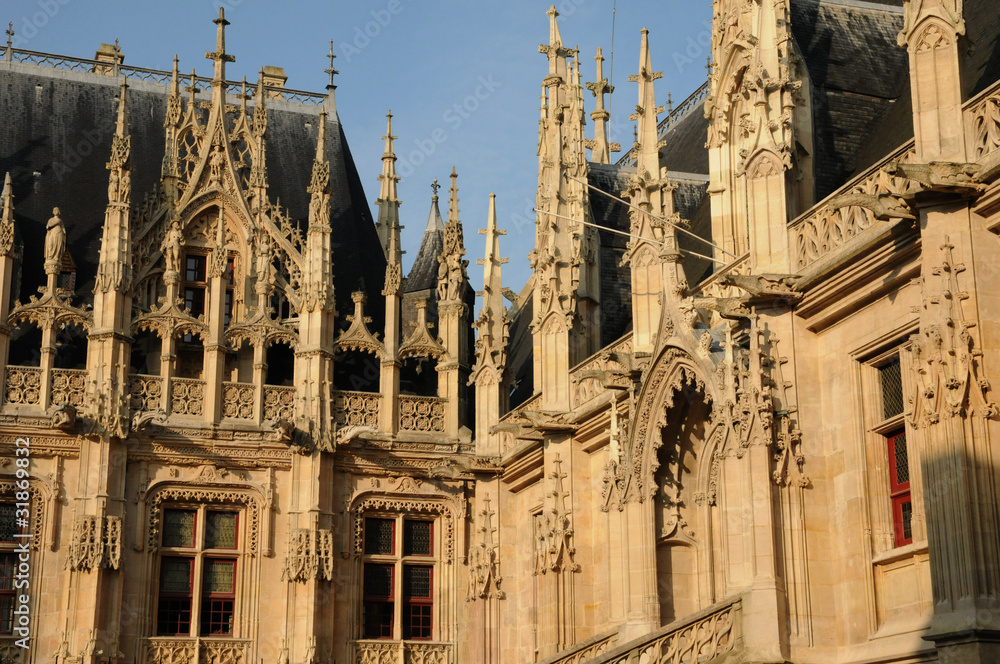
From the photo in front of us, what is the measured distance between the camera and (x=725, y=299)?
15953 millimetres

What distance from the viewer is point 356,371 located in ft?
86.6

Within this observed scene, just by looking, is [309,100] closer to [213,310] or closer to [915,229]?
[213,310]

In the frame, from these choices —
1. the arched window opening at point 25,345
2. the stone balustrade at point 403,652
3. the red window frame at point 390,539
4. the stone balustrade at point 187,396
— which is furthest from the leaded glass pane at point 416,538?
the arched window opening at point 25,345

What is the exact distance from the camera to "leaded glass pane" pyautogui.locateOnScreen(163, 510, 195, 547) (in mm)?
23922

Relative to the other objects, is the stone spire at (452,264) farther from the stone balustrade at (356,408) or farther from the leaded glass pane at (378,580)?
the leaded glass pane at (378,580)

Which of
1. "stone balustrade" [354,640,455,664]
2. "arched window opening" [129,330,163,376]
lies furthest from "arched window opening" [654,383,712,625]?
"arched window opening" [129,330,163,376]

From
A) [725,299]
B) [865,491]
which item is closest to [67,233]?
[725,299]

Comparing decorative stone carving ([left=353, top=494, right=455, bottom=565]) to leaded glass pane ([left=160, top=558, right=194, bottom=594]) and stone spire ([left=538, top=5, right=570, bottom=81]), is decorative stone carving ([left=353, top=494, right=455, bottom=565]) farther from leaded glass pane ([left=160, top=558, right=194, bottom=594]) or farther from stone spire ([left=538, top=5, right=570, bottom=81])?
stone spire ([left=538, top=5, right=570, bottom=81])

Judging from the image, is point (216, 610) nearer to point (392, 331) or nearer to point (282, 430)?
point (282, 430)

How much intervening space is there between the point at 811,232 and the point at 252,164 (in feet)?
43.3

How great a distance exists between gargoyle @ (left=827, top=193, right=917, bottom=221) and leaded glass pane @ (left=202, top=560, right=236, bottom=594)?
13419mm

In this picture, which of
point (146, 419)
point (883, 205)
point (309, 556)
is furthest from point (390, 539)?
point (883, 205)

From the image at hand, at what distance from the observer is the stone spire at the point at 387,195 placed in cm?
2828

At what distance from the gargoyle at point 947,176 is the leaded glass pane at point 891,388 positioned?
232cm
